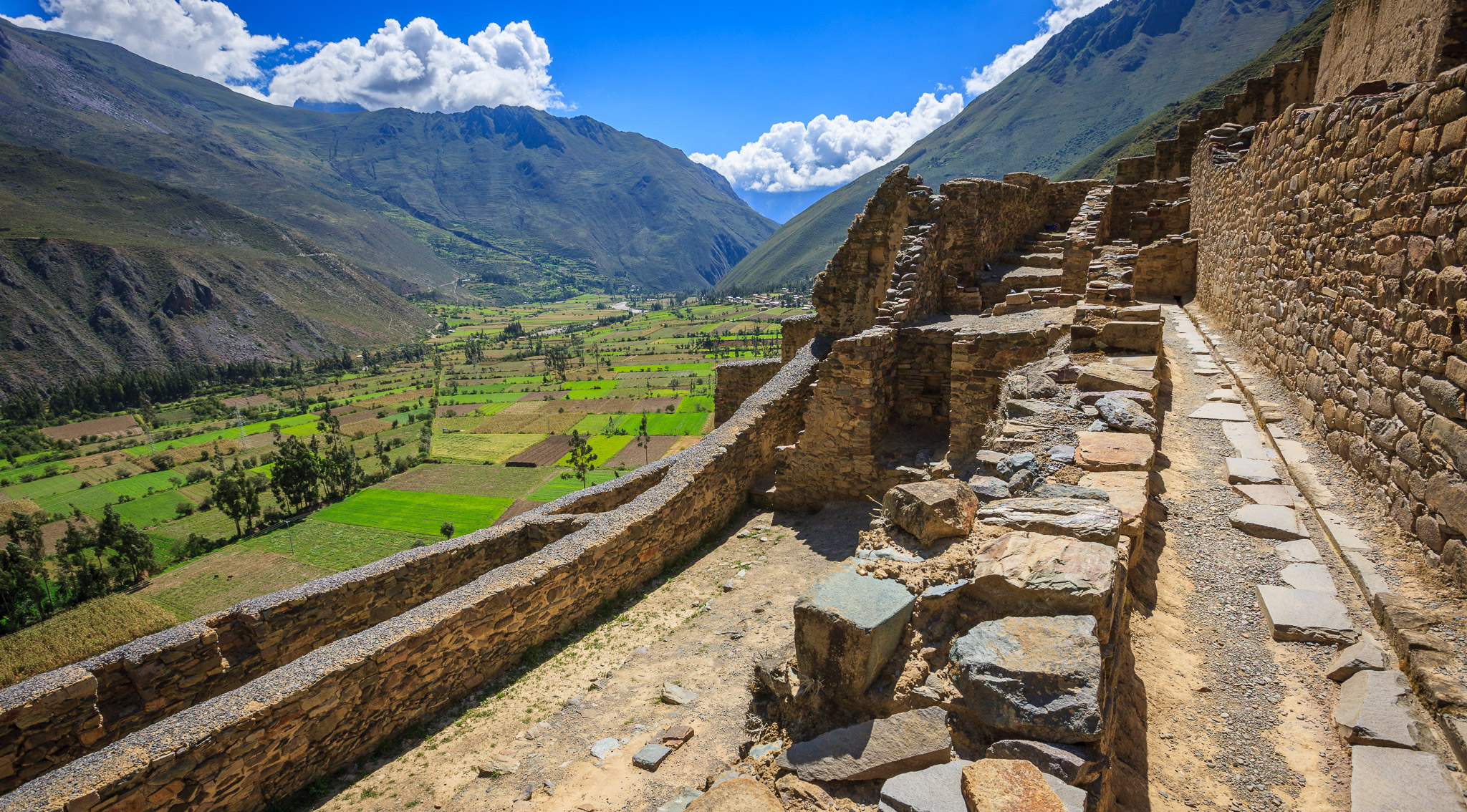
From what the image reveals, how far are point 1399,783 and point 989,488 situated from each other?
119 inches

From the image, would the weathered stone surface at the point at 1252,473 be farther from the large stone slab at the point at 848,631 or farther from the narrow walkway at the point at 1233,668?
the large stone slab at the point at 848,631

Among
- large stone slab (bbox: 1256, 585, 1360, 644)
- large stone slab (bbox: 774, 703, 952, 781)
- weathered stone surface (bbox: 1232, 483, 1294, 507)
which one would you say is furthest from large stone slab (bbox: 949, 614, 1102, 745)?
weathered stone surface (bbox: 1232, 483, 1294, 507)

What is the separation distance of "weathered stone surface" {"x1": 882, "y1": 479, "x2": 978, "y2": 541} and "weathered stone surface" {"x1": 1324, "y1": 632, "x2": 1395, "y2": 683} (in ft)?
7.60

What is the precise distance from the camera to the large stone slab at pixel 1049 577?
3.77m

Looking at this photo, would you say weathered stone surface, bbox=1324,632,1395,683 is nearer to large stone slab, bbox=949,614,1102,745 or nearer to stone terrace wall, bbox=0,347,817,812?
large stone slab, bbox=949,614,1102,745

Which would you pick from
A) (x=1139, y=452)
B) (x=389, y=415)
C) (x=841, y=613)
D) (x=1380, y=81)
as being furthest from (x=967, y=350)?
(x=389, y=415)

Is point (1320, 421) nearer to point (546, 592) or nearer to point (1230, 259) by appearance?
point (1230, 259)

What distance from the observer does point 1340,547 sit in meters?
4.66

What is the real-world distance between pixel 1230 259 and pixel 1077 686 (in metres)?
11.5

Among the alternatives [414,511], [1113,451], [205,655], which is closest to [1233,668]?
[1113,451]

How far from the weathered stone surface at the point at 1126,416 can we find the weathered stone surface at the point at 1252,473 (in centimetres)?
77

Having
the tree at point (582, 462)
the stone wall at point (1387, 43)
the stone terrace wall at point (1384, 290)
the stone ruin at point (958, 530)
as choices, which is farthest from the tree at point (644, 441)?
the stone terrace wall at point (1384, 290)

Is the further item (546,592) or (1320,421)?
(546,592)

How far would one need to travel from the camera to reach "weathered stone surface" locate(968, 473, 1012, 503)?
5.50m
